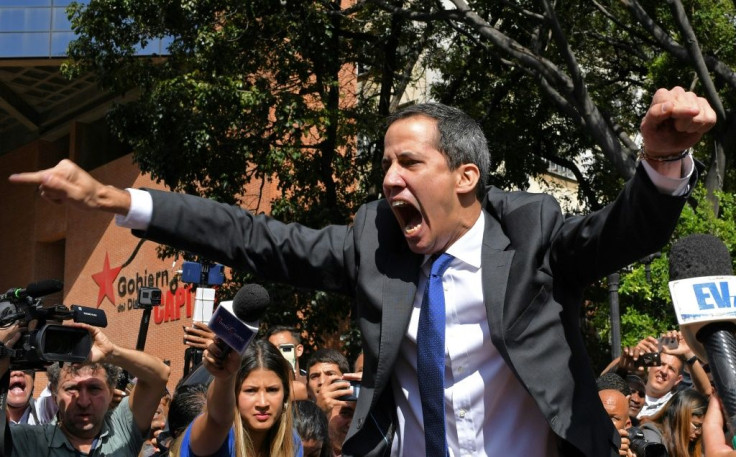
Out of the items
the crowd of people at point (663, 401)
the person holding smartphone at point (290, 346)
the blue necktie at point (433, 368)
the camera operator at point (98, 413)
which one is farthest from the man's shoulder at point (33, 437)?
the blue necktie at point (433, 368)

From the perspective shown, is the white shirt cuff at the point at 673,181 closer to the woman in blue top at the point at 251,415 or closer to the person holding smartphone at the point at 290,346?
the woman in blue top at the point at 251,415

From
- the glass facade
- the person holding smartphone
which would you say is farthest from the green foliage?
the glass facade

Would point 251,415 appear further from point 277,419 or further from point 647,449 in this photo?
point 647,449

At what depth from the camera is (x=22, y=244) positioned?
3059cm

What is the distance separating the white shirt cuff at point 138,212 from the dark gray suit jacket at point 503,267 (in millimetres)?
22

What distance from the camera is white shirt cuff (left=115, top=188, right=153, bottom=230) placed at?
9.96ft

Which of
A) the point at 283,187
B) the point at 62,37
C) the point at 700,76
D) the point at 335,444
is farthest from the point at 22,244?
the point at 335,444

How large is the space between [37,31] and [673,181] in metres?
25.9

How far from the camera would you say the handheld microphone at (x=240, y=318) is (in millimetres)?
3574

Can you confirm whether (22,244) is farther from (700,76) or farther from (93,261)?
(700,76)

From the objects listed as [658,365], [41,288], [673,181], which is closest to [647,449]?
[658,365]

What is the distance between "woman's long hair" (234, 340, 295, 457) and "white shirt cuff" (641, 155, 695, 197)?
263 centimetres

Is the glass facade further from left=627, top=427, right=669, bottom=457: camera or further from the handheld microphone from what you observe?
the handheld microphone

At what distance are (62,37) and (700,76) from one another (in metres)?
18.3
